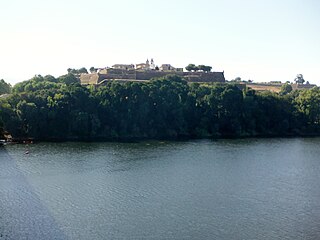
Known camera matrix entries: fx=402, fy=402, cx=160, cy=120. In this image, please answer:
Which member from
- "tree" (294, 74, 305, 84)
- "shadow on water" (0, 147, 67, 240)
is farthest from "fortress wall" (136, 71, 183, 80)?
"tree" (294, 74, 305, 84)

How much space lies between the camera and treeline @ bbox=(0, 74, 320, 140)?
72.4 metres

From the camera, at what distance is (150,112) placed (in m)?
80.4

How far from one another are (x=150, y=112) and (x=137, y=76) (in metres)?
30.0

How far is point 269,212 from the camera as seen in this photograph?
34594mm

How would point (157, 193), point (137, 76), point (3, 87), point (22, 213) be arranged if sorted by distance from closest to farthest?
1. point (22, 213)
2. point (157, 193)
3. point (3, 87)
4. point (137, 76)

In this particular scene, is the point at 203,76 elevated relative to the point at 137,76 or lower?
elevated

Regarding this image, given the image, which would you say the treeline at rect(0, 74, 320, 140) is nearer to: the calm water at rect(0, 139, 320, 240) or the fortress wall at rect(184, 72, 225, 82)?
the calm water at rect(0, 139, 320, 240)

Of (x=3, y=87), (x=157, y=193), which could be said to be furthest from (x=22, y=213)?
(x=3, y=87)

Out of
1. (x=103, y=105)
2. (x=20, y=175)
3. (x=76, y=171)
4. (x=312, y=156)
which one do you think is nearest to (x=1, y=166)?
(x=20, y=175)

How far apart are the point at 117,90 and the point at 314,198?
48.1m

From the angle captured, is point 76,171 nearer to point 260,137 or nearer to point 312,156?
point 312,156

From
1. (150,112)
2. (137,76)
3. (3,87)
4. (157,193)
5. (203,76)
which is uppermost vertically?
(203,76)

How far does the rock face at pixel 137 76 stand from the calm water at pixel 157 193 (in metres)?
42.3

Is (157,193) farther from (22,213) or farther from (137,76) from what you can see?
(137,76)
